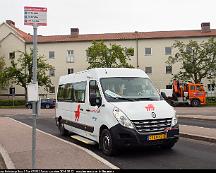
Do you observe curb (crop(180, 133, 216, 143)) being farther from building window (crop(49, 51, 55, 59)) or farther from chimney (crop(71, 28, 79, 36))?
chimney (crop(71, 28, 79, 36))

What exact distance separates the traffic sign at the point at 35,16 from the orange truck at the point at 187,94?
38.0 meters

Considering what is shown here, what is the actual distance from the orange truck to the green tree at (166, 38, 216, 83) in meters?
9.97

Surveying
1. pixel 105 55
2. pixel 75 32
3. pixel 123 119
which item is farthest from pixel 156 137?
pixel 75 32

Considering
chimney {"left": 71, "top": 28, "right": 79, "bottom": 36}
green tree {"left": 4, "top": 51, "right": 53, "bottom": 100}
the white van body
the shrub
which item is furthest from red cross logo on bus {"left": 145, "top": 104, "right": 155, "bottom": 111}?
chimney {"left": 71, "top": 28, "right": 79, "bottom": 36}

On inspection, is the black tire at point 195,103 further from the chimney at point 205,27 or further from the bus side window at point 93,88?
the bus side window at point 93,88

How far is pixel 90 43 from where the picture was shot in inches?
2591

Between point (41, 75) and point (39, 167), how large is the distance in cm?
5065

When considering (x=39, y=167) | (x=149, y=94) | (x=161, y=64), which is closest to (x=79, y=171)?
(x=39, y=167)

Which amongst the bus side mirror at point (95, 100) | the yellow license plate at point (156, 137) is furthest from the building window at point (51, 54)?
the yellow license plate at point (156, 137)

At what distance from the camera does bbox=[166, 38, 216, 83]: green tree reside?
5500 centimetres

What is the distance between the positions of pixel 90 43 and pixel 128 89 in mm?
55304

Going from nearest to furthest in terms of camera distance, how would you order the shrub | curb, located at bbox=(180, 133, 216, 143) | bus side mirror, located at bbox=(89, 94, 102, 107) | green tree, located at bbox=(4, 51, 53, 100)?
bus side mirror, located at bbox=(89, 94, 102, 107) → curb, located at bbox=(180, 133, 216, 143) → the shrub → green tree, located at bbox=(4, 51, 53, 100)

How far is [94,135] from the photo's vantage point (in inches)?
446

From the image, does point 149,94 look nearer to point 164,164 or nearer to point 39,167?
point 164,164
